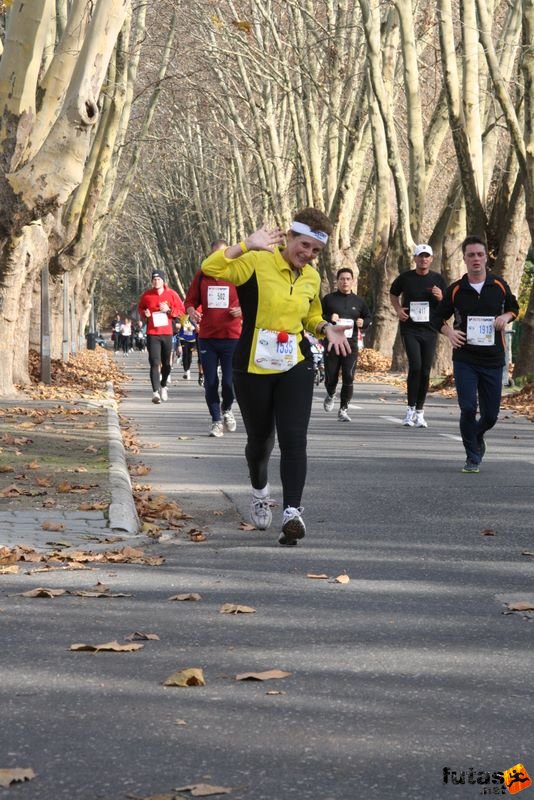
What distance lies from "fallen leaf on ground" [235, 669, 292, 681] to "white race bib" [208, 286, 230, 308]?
1206cm

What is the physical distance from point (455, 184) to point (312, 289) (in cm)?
2329

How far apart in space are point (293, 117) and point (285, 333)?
3485 centimetres

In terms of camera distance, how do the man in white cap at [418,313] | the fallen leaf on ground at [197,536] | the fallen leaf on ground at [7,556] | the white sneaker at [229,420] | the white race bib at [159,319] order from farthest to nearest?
the white race bib at [159,319] → the white sneaker at [229,420] → the man in white cap at [418,313] → the fallen leaf on ground at [197,536] → the fallen leaf on ground at [7,556]

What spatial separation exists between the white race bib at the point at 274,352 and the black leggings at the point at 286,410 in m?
0.06

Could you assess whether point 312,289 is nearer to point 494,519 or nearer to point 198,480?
point 494,519

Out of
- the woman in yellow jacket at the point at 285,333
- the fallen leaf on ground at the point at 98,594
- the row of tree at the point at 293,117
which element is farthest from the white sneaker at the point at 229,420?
the fallen leaf on ground at the point at 98,594

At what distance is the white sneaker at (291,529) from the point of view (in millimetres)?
9195

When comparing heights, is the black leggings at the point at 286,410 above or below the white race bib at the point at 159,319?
below

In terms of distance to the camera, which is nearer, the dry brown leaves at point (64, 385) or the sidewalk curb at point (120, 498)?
the sidewalk curb at point (120, 498)

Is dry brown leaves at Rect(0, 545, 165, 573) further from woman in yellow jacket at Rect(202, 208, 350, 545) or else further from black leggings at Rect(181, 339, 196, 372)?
black leggings at Rect(181, 339, 196, 372)

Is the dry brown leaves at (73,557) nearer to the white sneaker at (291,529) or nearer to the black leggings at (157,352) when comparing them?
the white sneaker at (291,529)

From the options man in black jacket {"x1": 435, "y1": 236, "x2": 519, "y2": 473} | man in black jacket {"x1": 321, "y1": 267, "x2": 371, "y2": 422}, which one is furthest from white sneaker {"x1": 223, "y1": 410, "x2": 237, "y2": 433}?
man in black jacket {"x1": 435, "y1": 236, "x2": 519, "y2": 473}

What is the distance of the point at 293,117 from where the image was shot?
43500 mm

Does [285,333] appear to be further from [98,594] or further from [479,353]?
[479,353]
